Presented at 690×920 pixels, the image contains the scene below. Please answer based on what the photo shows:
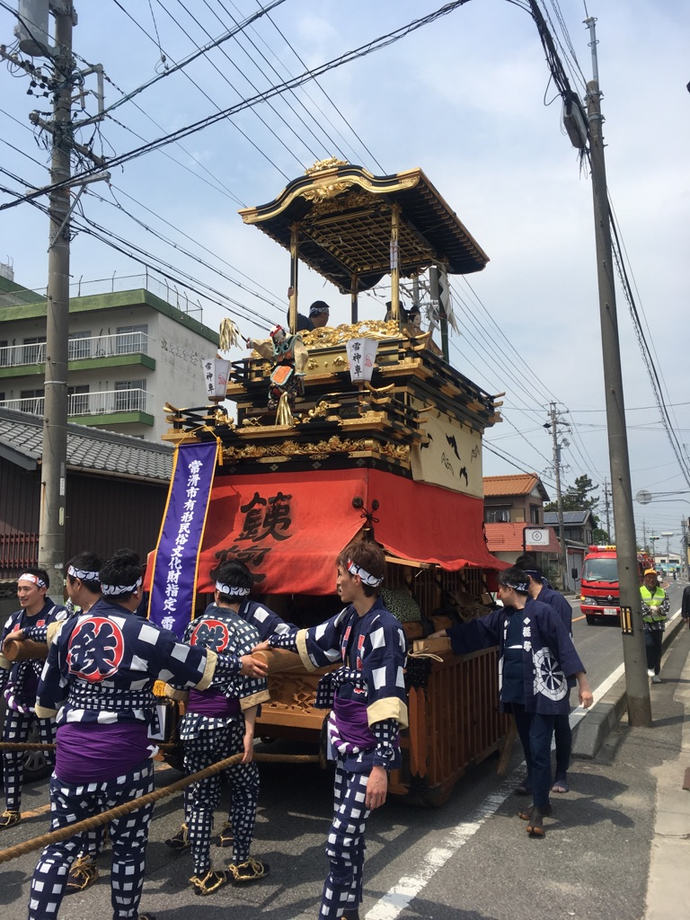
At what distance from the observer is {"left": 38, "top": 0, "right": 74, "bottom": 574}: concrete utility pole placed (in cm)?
839

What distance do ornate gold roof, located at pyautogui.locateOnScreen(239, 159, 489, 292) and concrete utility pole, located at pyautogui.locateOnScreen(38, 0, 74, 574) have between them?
2359mm

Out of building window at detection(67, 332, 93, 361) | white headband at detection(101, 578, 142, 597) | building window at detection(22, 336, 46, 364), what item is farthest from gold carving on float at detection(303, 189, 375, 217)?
building window at detection(22, 336, 46, 364)

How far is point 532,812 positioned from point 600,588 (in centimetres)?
2216

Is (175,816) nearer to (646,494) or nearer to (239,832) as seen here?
(239,832)

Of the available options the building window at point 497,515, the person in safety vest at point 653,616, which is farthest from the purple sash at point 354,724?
the building window at point 497,515

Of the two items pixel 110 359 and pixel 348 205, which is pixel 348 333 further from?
pixel 110 359

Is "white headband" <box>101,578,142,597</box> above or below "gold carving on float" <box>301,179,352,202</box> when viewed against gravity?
below

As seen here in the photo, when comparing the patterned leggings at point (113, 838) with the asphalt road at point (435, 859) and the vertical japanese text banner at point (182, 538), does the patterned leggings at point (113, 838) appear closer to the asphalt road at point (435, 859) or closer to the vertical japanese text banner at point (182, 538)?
the asphalt road at point (435, 859)

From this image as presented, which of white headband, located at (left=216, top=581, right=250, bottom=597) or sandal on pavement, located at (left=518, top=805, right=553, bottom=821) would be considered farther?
sandal on pavement, located at (left=518, top=805, right=553, bottom=821)

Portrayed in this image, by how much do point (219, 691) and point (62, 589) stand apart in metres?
4.71

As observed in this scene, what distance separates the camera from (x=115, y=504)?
14.1 m

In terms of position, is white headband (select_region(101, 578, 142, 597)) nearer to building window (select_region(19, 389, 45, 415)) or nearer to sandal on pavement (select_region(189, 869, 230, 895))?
sandal on pavement (select_region(189, 869, 230, 895))

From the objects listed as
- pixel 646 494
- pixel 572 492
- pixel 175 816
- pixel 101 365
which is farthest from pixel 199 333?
pixel 572 492

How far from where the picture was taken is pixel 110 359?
30.0m
